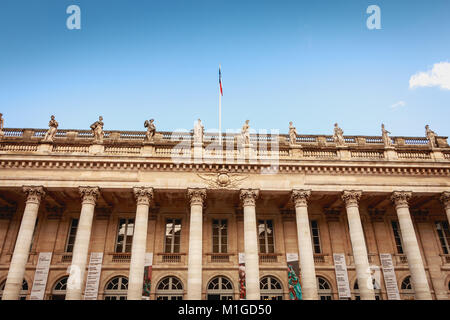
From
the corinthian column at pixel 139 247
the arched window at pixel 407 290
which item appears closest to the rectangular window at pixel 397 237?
the arched window at pixel 407 290

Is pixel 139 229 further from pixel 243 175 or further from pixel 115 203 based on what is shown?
pixel 243 175

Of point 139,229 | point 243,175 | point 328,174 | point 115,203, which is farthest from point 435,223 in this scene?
point 115,203

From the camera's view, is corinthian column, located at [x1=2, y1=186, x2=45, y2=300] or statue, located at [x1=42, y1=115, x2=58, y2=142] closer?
corinthian column, located at [x1=2, y1=186, x2=45, y2=300]

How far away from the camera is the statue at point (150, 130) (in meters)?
20.3

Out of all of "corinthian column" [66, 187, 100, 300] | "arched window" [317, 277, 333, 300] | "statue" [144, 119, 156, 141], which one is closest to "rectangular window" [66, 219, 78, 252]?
"corinthian column" [66, 187, 100, 300]

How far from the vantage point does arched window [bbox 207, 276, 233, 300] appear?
19.8 metres

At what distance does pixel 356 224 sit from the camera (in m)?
18.8

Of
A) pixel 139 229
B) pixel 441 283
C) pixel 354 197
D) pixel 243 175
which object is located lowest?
pixel 441 283

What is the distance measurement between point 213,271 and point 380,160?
39.7 feet

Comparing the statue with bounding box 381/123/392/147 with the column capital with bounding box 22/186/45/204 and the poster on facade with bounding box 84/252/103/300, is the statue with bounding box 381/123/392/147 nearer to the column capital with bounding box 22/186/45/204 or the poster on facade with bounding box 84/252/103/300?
the poster on facade with bounding box 84/252/103/300

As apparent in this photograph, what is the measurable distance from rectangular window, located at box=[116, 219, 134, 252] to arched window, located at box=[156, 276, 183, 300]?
307cm
